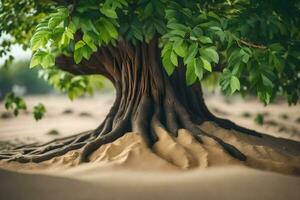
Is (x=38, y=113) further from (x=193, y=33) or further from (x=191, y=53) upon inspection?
(x=191, y=53)

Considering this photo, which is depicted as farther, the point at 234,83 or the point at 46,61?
the point at 46,61

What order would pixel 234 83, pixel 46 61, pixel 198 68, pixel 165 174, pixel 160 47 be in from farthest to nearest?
pixel 160 47 → pixel 165 174 → pixel 46 61 → pixel 234 83 → pixel 198 68

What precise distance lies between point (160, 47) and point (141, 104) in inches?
36.0

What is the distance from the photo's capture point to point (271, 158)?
5793 mm

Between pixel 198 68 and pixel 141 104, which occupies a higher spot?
pixel 198 68

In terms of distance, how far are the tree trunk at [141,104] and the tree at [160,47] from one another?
0.05ft

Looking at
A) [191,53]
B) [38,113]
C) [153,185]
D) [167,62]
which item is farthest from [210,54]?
[38,113]

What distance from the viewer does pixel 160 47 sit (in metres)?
6.76

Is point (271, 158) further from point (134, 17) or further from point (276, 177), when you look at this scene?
point (134, 17)

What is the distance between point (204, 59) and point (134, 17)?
4.95ft

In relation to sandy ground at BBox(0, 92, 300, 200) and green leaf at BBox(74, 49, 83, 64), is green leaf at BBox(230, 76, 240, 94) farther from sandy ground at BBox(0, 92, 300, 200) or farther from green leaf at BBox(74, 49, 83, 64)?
green leaf at BBox(74, 49, 83, 64)

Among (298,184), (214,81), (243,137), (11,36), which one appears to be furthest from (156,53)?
(214,81)


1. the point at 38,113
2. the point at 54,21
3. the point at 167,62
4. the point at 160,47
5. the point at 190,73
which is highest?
the point at 54,21

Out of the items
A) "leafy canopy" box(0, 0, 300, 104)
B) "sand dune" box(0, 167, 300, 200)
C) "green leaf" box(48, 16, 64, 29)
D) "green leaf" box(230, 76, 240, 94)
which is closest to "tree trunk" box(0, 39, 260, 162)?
"sand dune" box(0, 167, 300, 200)
